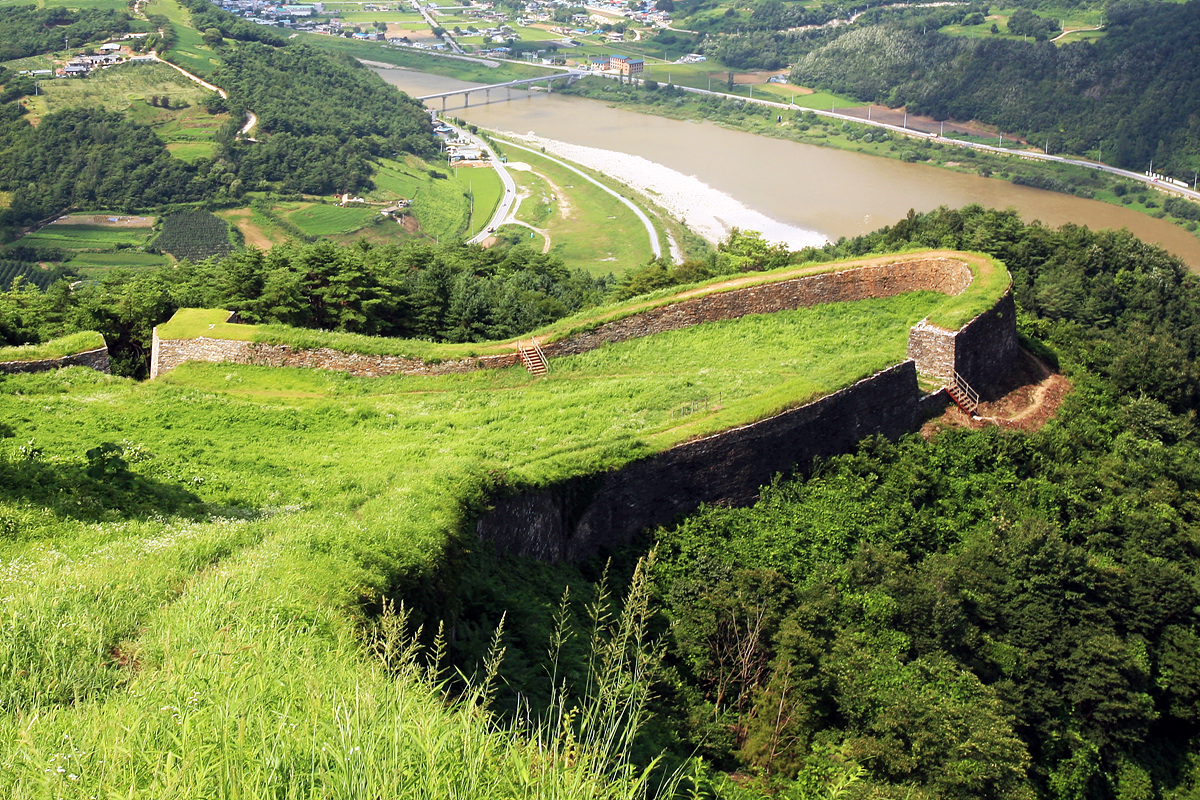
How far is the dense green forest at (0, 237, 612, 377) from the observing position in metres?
23.0

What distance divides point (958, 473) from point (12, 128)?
214 ft

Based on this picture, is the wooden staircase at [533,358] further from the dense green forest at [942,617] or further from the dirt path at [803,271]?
the dense green forest at [942,617]

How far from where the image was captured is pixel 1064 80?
82.1m

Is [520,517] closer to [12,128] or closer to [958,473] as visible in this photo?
[958,473]

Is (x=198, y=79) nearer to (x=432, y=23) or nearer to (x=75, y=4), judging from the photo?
(x=75, y=4)

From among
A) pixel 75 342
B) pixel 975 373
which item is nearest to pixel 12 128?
pixel 75 342

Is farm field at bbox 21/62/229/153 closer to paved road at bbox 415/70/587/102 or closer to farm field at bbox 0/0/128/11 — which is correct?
farm field at bbox 0/0/128/11

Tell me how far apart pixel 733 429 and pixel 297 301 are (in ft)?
40.1

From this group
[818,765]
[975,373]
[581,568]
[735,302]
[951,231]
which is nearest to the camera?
[818,765]

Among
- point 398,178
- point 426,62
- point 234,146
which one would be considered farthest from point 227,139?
point 426,62

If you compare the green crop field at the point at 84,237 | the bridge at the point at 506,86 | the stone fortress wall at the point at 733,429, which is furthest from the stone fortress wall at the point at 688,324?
the bridge at the point at 506,86

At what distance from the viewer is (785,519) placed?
55.3 ft

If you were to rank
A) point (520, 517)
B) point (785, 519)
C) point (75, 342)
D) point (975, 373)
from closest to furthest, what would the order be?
point (520, 517) → point (785, 519) → point (75, 342) → point (975, 373)

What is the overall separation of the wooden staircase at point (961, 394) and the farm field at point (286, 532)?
1.37 meters
